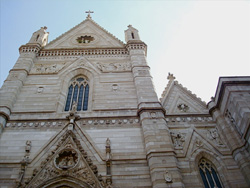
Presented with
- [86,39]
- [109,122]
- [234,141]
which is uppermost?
[86,39]

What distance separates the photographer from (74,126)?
10.8 m

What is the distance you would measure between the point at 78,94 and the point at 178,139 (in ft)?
20.9

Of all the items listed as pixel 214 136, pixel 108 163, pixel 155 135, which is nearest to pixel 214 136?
pixel 214 136

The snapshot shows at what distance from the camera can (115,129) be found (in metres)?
10.7

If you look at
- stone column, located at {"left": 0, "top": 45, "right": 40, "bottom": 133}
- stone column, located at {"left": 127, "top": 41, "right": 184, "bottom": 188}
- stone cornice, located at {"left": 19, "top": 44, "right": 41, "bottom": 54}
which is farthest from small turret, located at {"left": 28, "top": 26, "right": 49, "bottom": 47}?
stone column, located at {"left": 127, "top": 41, "right": 184, "bottom": 188}

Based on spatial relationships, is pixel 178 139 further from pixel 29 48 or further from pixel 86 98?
pixel 29 48

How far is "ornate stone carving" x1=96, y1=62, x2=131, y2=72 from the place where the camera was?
14752 mm

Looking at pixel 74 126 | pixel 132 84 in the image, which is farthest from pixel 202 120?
pixel 74 126

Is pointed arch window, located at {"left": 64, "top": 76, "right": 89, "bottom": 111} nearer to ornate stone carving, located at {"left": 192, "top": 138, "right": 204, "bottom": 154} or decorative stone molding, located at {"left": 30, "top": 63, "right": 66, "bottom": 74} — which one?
decorative stone molding, located at {"left": 30, "top": 63, "right": 66, "bottom": 74}

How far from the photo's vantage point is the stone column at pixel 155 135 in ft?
27.5

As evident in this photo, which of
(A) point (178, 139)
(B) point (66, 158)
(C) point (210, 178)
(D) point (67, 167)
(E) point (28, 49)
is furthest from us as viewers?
(E) point (28, 49)

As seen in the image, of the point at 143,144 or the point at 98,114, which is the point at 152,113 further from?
the point at 98,114

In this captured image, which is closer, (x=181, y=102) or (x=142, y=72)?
(x=181, y=102)

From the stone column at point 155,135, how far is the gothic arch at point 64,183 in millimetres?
2675
